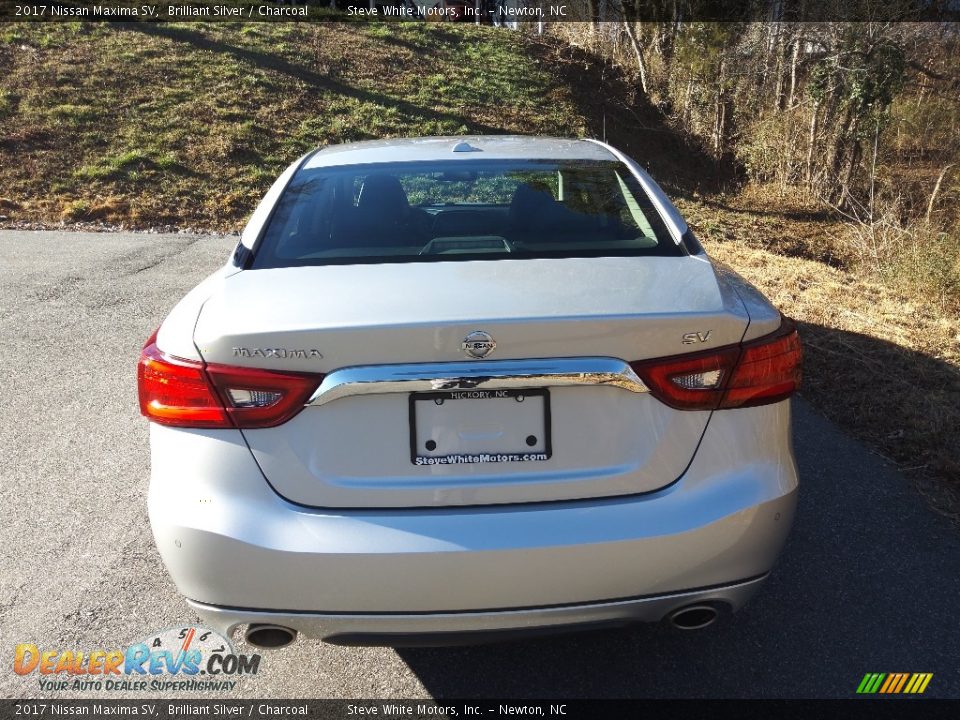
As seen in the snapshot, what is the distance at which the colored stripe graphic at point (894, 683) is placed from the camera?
2586 millimetres

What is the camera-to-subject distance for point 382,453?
7.01 ft

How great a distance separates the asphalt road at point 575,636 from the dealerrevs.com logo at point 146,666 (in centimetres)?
4

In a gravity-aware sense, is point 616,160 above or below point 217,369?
above

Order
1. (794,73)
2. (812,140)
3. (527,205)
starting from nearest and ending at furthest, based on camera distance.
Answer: (527,205) → (812,140) → (794,73)

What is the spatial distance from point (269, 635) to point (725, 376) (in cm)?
137

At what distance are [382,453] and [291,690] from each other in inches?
38.4

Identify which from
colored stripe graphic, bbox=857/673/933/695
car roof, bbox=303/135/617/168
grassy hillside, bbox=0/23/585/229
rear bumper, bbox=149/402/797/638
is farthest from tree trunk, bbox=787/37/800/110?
rear bumper, bbox=149/402/797/638

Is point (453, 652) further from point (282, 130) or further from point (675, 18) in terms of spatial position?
point (675, 18)

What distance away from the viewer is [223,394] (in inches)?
84.3

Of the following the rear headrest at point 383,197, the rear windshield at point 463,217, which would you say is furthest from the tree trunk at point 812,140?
the rear headrest at point 383,197

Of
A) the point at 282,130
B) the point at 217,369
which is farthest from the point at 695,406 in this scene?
the point at 282,130

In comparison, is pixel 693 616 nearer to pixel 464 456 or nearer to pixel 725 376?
pixel 725 376

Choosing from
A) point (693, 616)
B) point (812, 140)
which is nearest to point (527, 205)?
point (693, 616)

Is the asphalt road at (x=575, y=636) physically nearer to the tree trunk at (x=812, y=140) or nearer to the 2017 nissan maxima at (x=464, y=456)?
the 2017 nissan maxima at (x=464, y=456)
